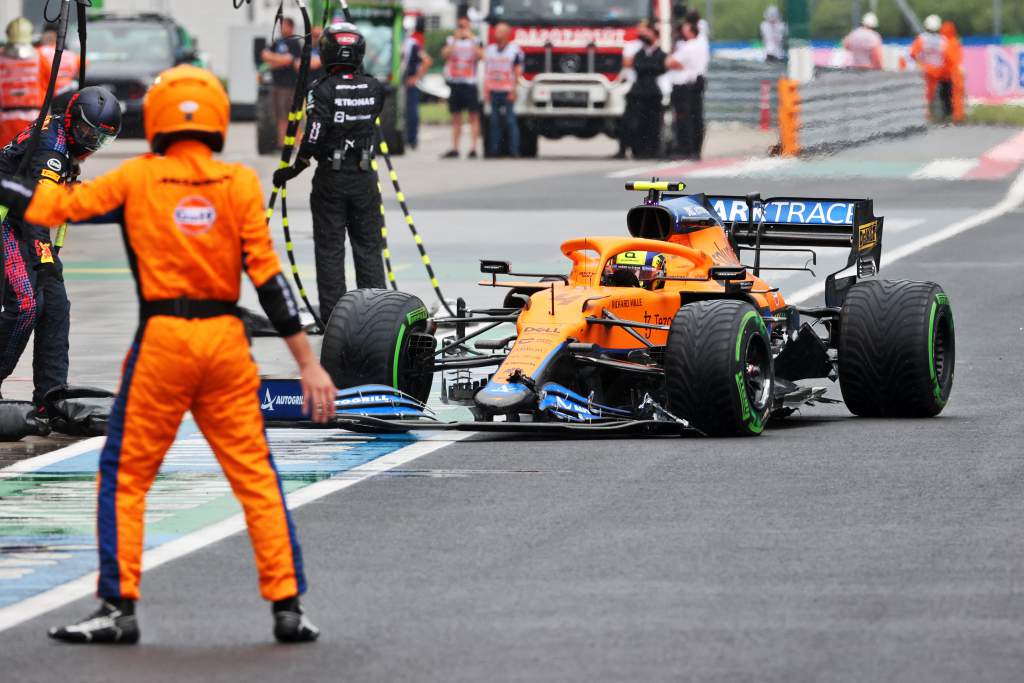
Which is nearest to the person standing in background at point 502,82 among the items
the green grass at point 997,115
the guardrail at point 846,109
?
the guardrail at point 846,109

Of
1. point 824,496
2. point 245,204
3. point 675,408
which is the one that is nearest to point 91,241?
point 675,408

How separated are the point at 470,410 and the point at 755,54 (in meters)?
45.4

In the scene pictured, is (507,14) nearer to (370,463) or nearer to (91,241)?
(91,241)

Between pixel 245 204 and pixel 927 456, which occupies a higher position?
pixel 245 204

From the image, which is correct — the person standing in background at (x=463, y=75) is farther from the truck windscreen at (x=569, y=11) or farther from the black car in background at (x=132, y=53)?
the black car in background at (x=132, y=53)

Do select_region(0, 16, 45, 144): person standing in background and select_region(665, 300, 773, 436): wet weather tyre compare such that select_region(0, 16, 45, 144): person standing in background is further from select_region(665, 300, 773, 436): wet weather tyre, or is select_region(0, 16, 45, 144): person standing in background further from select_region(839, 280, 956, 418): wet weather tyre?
select_region(665, 300, 773, 436): wet weather tyre

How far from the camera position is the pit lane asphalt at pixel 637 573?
6.95 m

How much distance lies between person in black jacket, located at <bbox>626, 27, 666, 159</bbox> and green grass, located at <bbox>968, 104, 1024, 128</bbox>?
12182mm

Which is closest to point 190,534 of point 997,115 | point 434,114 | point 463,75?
point 463,75

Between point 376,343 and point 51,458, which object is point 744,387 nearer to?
point 376,343

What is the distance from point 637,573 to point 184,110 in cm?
229

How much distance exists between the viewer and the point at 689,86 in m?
35.9

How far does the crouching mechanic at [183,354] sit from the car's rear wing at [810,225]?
6.64 meters

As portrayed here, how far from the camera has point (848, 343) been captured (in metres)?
12.4
